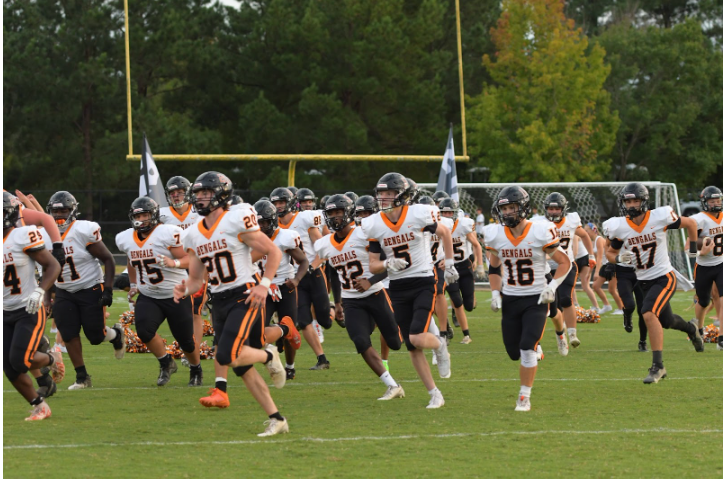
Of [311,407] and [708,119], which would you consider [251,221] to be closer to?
[311,407]

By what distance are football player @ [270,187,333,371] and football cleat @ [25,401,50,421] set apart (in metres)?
2.80

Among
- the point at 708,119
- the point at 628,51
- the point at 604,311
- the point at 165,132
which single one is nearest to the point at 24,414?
the point at 604,311

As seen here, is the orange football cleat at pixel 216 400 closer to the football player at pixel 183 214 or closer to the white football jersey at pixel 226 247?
the white football jersey at pixel 226 247

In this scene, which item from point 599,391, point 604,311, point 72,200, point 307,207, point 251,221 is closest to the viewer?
point 251,221

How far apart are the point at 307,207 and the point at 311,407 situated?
488cm

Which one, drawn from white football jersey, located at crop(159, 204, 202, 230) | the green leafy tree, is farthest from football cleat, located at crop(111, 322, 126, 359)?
the green leafy tree

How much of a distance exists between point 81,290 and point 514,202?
383 cm

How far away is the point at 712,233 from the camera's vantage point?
1134cm

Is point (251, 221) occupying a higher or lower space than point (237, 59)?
lower

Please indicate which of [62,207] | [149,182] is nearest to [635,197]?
[62,207]

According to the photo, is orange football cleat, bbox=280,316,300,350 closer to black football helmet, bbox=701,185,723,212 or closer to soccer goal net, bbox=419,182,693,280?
black football helmet, bbox=701,185,723,212

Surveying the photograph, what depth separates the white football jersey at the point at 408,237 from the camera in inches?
319

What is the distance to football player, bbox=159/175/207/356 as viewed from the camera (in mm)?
9812

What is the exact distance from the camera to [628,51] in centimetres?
3722
